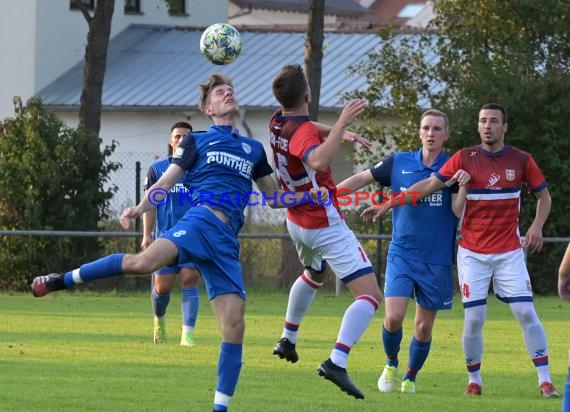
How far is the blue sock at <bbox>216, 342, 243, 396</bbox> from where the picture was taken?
8.48 m

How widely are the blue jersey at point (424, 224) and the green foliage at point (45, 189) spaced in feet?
42.5

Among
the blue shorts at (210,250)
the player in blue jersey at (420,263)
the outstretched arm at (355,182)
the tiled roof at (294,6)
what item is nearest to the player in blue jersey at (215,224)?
the blue shorts at (210,250)

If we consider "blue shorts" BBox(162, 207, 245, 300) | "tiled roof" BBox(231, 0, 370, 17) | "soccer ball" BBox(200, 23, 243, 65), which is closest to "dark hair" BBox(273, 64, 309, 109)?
"blue shorts" BBox(162, 207, 245, 300)

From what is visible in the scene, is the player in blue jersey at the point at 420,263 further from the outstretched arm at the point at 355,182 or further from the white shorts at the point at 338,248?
the white shorts at the point at 338,248

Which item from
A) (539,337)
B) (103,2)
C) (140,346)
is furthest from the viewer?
(103,2)

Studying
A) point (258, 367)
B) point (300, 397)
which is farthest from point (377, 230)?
point (300, 397)

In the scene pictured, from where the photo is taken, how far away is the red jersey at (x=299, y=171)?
9547 millimetres

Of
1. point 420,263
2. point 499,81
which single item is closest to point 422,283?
point 420,263

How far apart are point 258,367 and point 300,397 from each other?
6.33ft


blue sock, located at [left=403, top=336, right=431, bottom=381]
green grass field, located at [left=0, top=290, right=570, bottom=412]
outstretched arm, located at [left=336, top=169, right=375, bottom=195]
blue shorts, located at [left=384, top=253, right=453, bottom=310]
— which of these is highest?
outstretched arm, located at [left=336, top=169, right=375, bottom=195]

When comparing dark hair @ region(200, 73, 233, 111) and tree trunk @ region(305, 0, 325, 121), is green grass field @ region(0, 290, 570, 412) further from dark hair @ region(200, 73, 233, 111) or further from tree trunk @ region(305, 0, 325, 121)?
tree trunk @ region(305, 0, 325, 121)

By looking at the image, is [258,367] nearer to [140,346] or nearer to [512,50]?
[140,346]

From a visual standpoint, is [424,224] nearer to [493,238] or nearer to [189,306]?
[493,238]

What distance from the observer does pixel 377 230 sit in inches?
915
